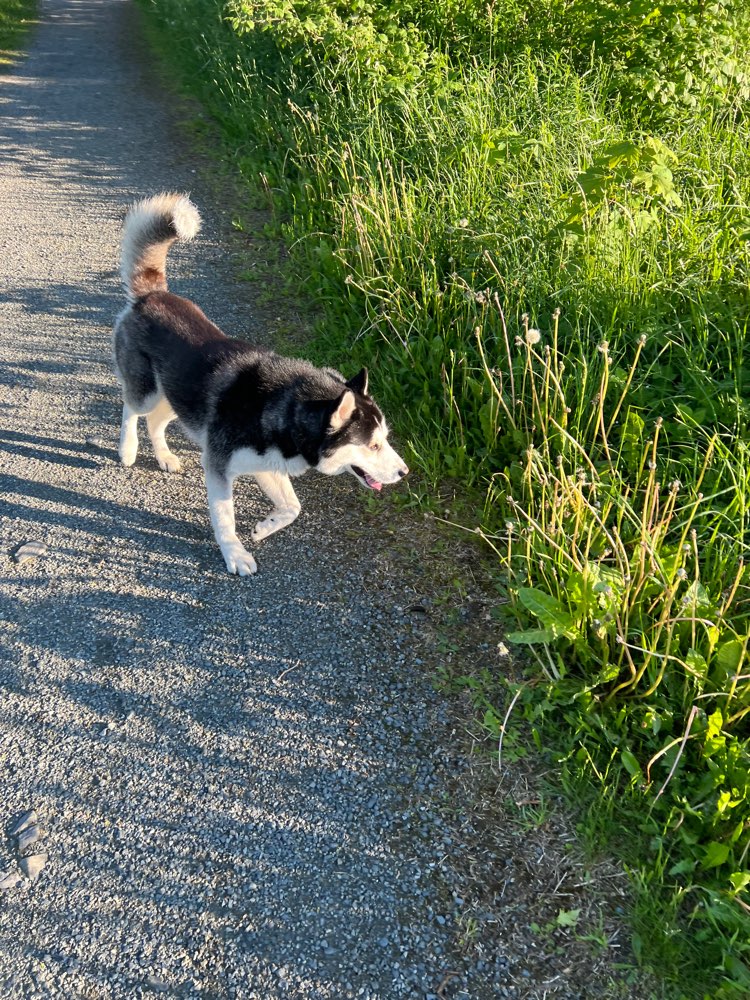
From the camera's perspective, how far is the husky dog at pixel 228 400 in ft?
10.8

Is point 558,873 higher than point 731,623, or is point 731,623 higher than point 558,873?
point 731,623

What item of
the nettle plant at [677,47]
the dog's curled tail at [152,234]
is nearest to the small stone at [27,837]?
the dog's curled tail at [152,234]

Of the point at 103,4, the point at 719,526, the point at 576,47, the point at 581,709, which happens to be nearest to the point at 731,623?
the point at 719,526

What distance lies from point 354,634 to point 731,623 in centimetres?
155

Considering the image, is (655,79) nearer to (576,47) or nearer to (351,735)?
(576,47)

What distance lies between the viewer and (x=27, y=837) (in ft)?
7.95

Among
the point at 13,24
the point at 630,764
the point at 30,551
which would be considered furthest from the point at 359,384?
the point at 13,24

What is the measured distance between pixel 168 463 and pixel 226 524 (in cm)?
89

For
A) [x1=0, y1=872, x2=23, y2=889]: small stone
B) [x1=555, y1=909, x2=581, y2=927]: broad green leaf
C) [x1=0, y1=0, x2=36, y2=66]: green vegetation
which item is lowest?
[x1=0, y1=872, x2=23, y2=889]: small stone

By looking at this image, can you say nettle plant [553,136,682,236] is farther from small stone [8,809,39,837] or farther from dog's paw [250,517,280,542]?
small stone [8,809,39,837]

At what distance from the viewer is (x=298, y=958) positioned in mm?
2125

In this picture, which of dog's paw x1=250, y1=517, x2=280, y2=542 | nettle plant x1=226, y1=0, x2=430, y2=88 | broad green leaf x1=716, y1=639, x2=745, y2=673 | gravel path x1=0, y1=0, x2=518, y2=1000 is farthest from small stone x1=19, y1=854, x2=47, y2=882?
nettle plant x1=226, y1=0, x2=430, y2=88

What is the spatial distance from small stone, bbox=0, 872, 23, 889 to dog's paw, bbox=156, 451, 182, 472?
2.31 m

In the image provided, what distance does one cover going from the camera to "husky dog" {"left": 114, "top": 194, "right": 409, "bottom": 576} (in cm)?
328
